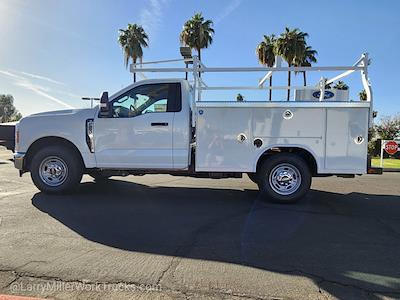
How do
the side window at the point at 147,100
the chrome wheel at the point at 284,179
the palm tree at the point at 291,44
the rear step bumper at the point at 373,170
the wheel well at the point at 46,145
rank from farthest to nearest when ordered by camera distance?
the palm tree at the point at 291,44
the wheel well at the point at 46,145
the side window at the point at 147,100
the chrome wheel at the point at 284,179
the rear step bumper at the point at 373,170

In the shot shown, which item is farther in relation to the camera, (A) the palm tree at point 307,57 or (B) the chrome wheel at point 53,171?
(A) the palm tree at point 307,57

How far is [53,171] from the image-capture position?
7938mm

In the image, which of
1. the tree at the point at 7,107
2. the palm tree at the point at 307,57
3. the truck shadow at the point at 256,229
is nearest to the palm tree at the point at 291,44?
the palm tree at the point at 307,57

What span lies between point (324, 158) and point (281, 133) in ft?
3.08

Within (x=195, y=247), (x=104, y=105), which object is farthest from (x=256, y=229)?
(x=104, y=105)

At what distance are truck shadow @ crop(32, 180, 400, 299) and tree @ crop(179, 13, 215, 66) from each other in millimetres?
29558

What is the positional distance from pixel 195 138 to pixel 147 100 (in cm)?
122

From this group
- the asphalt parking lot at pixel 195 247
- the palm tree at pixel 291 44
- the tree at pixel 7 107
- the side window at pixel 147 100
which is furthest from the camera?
the tree at pixel 7 107

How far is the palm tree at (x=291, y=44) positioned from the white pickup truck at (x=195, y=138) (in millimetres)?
29283

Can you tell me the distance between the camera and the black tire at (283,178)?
7434 millimetres

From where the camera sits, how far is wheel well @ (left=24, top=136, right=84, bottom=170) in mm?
7918

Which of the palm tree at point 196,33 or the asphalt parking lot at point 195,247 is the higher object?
the palm tree at point 196,33

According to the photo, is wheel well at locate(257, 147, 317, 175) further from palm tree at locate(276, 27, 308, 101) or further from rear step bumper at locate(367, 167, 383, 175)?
palm tree at locate(276, 27, 308, 101)

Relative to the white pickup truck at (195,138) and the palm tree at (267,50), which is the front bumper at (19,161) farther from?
the palm tree at (267,50)
